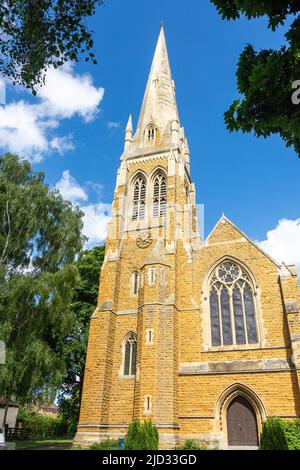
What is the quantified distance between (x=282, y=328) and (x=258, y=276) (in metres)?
2.84

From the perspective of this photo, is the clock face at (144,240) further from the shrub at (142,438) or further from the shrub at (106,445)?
the shrub at (142,438)

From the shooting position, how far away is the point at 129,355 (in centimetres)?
1845

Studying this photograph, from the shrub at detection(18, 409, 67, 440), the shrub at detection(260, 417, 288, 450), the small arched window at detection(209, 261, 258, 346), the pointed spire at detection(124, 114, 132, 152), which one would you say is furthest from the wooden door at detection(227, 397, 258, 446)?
the shrub at detection(18, 409, 67, 440)

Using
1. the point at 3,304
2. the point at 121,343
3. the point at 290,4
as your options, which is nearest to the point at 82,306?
the point at 121,343

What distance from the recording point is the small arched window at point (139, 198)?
23234 millimetres

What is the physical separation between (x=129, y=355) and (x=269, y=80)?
15.8 m

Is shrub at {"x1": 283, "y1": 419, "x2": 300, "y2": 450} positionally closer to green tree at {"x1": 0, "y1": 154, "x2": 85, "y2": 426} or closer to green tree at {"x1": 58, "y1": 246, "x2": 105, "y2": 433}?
green tree at {"x1": 0, "y1": 154, "x2": 85, "y2": 426}

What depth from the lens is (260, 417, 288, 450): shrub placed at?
10.9 metres

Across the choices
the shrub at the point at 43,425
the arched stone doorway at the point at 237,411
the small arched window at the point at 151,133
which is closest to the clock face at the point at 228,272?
the arched stone doorway at the point at 237,411

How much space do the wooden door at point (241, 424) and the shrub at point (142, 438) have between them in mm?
5150

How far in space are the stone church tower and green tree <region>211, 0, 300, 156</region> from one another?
12405 mm

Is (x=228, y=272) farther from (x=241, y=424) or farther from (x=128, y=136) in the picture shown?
(x=128, y=136)

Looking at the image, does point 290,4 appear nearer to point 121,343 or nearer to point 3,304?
point 3,304

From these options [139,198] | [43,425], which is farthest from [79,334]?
[43,425]
